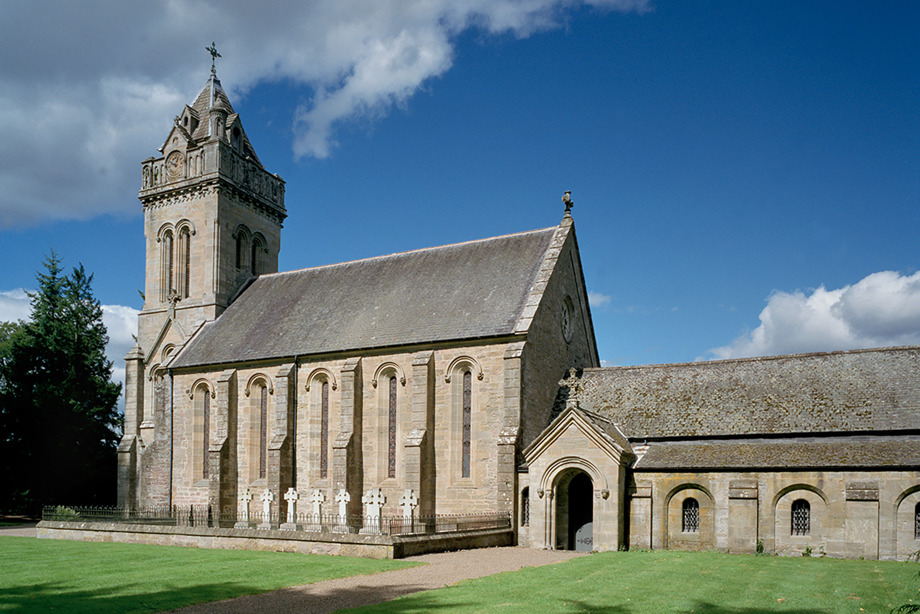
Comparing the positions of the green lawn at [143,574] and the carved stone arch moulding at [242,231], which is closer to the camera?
the green lawn at [143,574]

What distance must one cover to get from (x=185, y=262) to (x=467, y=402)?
2292 cm

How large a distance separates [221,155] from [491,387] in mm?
24061

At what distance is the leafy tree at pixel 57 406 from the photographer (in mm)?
48062

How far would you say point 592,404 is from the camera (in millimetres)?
32188

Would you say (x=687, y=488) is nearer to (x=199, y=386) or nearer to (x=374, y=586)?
(x=374, y=586)

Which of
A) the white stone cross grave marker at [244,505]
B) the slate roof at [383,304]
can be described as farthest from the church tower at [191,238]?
the white stone cross grave marker at [244,505]

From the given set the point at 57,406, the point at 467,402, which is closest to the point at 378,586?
the point at 467,402

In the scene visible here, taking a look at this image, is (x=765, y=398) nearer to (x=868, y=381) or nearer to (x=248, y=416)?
(x=868, y=381)

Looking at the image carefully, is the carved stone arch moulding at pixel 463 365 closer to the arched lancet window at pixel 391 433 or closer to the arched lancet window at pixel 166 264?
the arched lancet window at pixel 391 433

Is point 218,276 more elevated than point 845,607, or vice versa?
point 218,276

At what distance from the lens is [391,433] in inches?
1363

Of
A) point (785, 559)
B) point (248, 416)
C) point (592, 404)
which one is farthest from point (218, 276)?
point (785, 559)

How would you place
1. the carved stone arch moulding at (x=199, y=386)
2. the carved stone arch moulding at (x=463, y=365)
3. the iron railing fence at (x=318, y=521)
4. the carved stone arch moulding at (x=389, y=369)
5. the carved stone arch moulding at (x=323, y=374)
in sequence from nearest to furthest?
the iron railing fence at (x=318, y=521)
the carved stone arch moulding at (x=463, y=365)
the carved stone arch moulding at (x=389, y=369)
the carved stone arch moulding at (x=323, y=374)
the carved stone arch moulding at (x=199, y=386)

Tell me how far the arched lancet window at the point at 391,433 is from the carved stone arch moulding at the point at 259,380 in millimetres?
7073
